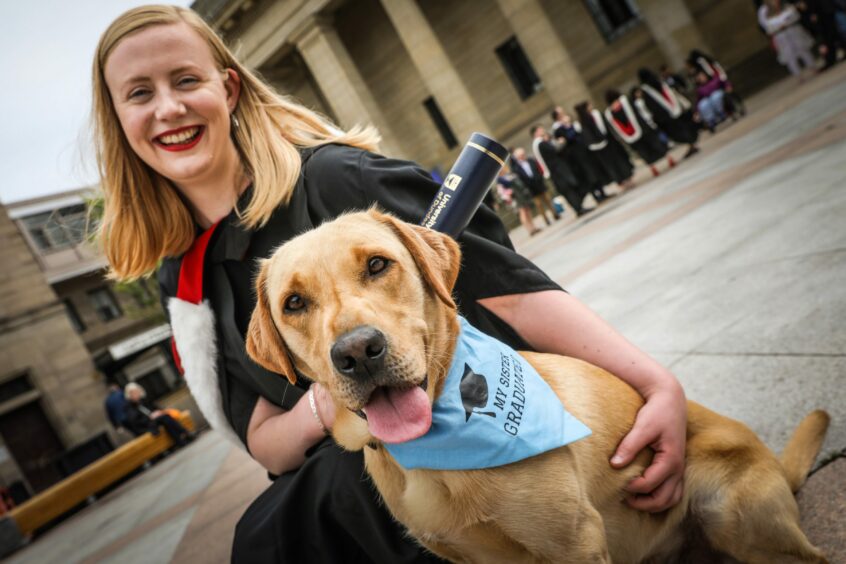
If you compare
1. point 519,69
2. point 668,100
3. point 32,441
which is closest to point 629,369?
point 668,100

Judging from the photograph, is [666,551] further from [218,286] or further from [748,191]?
[748,191]

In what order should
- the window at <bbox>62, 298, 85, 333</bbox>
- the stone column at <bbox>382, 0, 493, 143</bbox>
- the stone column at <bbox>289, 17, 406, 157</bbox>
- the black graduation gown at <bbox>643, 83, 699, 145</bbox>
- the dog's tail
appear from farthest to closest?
the window at <bbox>62, 298, 85, 333</bbox>, the stone column at <bbox>289, 17, 406, 157</bbox>, the stone column at <bbox>382, 0, 493, 143</bbox>, the black graduation gown at <bbox>643, 83, 699, 145</bbox>, the dog's tail

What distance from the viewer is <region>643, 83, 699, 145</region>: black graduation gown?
46.2 ft

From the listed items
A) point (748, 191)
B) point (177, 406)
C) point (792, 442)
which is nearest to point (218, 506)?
point (792, 442)

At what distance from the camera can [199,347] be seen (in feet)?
8.21

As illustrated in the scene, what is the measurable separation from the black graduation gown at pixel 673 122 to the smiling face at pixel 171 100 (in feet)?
46.0

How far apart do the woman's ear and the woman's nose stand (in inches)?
11.4

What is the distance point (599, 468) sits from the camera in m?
1.83

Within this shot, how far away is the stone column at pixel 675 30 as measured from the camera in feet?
73.5

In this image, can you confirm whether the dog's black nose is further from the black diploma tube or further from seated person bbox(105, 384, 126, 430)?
seated person bbox(105, 384, 126, 430)

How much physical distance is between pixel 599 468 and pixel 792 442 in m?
0.88

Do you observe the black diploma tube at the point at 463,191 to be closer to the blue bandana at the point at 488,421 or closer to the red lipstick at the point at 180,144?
the blue bandana at the point at 488,421

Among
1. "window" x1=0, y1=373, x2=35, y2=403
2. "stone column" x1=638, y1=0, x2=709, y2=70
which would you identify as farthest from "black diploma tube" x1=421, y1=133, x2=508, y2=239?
"window" x1=0, y1=373, x2=35, y2=403

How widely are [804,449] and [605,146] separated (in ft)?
45.5
